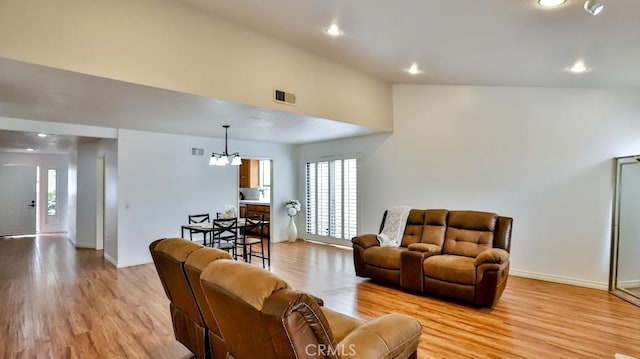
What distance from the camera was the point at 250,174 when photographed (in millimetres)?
10562

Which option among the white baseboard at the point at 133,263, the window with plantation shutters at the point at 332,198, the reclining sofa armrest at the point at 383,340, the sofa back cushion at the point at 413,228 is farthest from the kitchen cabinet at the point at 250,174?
the reclining sofa armrest at the point at 383,340

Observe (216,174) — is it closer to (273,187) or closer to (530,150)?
(273,187)

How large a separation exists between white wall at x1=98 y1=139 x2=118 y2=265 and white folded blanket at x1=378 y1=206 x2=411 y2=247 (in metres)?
4.58

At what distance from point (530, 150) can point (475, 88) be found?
4.29 feet

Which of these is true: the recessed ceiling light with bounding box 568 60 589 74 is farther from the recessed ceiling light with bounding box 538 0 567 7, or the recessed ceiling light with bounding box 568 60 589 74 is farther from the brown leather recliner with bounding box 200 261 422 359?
the brown leather recliner with bounding box 200 261 422 359

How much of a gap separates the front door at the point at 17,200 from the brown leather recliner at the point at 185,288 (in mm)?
9846

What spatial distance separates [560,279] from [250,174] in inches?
319

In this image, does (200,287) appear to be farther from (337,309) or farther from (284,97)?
(284,97)

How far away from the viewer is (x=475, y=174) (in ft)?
18.5

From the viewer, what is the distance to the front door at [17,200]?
9383mm

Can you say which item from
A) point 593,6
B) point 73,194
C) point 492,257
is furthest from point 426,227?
point 73,194

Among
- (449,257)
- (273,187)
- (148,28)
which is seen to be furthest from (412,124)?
(148,28)

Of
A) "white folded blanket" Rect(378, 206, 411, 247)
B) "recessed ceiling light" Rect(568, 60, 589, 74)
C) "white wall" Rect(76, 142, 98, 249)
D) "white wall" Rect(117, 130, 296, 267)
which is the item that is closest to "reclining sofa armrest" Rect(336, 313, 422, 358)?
"white folded blanket" Rect(378, 206, 411, 247)

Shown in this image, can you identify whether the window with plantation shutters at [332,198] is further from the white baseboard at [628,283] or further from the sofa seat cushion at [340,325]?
the sofa seat cushion at [340,325]
